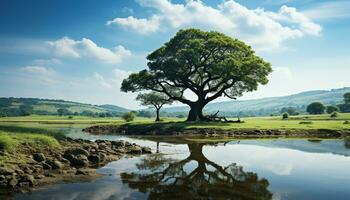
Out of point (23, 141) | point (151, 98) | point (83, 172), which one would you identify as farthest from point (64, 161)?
→ point (151, 98)

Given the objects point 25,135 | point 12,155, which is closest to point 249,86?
point 25,135

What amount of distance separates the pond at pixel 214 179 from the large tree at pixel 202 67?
40.6 metres

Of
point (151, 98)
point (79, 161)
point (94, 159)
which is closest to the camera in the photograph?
point (79, 161)

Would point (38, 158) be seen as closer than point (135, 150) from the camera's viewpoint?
Yes

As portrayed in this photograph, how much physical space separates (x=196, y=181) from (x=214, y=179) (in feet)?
3.76

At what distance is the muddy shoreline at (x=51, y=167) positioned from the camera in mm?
16500

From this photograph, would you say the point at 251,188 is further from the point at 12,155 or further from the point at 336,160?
the point at 12,155

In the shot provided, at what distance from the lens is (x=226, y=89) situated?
243ft

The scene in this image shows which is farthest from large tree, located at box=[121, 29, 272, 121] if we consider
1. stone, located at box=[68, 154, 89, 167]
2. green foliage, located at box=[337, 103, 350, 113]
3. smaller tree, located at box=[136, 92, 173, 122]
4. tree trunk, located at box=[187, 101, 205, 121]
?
green foliage, located at box=[337, 103, 350, 113]

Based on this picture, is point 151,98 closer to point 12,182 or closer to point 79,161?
point 79,161

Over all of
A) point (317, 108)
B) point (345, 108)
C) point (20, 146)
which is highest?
point (345, 108)

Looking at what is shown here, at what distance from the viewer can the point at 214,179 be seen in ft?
59.9

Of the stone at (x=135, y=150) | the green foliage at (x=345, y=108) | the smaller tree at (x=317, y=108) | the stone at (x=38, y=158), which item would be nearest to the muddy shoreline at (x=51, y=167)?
the stone at (x=38, y=158)

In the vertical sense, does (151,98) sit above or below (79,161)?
above
